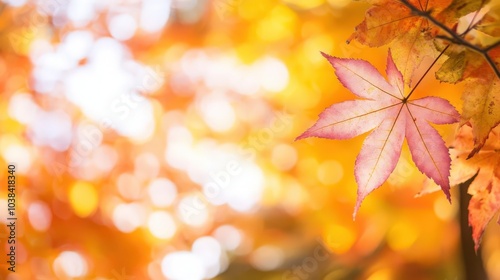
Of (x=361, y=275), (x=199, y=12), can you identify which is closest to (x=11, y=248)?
(x=199, y=12)

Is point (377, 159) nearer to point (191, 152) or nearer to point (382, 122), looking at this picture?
point (382, 122)

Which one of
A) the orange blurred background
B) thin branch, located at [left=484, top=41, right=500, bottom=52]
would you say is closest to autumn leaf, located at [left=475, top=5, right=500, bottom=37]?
thin branch, located at [left=484, top=41, right=500, bottom=52]

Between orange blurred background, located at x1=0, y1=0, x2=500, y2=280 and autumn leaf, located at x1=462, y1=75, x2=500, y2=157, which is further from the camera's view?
orange blurred background, located at x1=0, y1=0, x2=500, y2=280

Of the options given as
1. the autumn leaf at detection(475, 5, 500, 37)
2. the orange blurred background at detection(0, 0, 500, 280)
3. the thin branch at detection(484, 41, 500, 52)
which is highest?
the orange blurred background at detection(0, 0, 500, 280)

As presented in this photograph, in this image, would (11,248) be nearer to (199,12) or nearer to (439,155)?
(199,12)

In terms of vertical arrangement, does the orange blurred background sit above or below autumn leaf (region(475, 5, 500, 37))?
above

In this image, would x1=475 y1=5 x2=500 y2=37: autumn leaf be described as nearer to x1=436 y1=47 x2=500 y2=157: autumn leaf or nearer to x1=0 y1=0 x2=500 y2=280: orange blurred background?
x1=436 y1=47 x2=500 y2=157: autumn leaf

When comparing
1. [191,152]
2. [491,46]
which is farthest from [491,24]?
[191,152]
